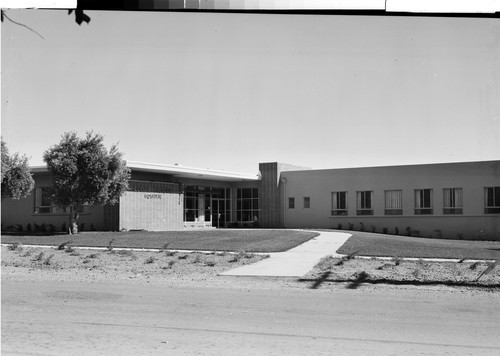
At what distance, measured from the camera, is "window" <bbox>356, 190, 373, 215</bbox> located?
119ft

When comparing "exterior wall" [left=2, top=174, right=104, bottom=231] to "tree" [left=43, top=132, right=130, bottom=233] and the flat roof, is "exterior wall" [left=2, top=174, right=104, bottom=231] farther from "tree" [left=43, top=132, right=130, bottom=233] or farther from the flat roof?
"tree" [left=43, top=132, right=130, bottom=233]

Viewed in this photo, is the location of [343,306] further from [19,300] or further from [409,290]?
[19,300]

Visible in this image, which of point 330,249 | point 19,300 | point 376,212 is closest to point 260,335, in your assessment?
point 19,300

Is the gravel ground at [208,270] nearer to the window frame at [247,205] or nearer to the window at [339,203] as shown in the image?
the window at [339,203]

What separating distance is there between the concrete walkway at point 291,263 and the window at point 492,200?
14180 mm

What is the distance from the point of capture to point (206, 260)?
16953 millimetres

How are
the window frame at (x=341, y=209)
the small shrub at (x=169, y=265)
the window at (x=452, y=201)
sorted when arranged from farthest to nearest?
the window frame at (x=341, y=209), the window at (x=452, y=201), the small shrub at (x=169, y=265)

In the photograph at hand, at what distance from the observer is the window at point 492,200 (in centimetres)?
3192

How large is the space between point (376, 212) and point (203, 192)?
11.8 metres

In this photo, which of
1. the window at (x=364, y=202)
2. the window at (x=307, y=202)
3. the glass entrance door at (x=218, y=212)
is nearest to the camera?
the window at (x=364, y=202)

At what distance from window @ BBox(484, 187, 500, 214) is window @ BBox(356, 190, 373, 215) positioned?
6.87 m

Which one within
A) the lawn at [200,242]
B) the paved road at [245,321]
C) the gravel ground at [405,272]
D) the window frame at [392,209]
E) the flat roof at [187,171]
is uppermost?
the flat roof at [187,171]

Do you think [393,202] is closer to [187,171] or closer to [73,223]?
[187,171]

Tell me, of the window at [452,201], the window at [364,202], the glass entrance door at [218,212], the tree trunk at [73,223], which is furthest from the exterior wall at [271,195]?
the tree trunk at [73,223]
